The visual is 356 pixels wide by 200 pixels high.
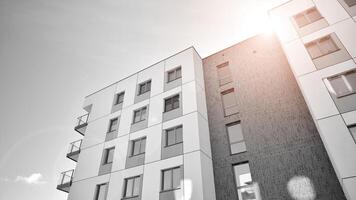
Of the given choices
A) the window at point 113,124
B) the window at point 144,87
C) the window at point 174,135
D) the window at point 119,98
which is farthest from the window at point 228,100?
the window at point 119,98

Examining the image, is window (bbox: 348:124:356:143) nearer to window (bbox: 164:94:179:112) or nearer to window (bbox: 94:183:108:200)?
window (bbox: 164:94:179:112)

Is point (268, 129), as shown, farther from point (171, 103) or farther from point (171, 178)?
point (171, 103)

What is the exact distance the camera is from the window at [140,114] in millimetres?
18453

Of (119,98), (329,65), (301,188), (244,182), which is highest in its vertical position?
(119,98)

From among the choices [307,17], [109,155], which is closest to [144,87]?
[109,155]

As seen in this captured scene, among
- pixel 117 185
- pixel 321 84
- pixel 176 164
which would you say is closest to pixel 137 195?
pixel 117 185

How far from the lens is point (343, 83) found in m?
11.9

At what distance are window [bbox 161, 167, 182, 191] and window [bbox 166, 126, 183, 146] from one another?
1900 mm

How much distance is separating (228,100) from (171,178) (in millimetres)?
7144

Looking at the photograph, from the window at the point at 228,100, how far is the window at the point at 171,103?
11.7 ft

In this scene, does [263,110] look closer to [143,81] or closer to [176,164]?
[176,164]

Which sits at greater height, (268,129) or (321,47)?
(321,47)

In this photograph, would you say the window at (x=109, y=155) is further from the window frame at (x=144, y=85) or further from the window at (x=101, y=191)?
the window frame at (x=144, y=85)

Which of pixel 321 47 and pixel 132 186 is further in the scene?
pixel 132 186
